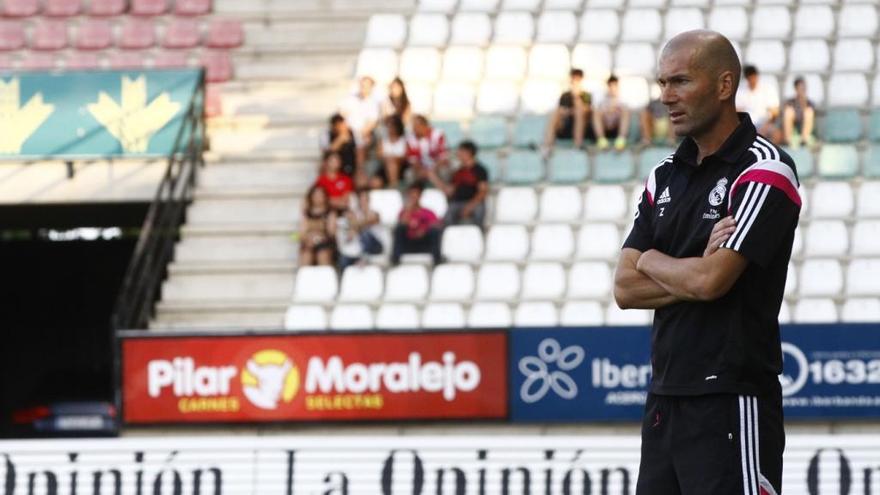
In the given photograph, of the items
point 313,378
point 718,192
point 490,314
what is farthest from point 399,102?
point 718,192

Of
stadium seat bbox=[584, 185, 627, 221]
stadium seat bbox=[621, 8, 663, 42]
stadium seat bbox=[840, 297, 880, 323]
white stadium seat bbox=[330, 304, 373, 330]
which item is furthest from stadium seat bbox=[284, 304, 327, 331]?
stadium seat bbox=[621, 8, 663, 42]

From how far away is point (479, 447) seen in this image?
26.3 feet

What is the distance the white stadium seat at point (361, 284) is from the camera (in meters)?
14.4

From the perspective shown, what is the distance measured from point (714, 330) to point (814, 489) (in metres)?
4.00

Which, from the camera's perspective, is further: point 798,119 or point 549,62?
point 549,62

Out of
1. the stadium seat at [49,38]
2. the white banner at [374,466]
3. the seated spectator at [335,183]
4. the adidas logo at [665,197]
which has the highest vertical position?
the stadium seat at [49,38]

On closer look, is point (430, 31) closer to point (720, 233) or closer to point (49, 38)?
point (49, 38)

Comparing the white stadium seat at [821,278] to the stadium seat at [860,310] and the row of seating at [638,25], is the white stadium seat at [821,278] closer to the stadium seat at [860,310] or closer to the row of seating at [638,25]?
the stadium seat at [860,310]

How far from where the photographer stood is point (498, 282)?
14375 millimetres

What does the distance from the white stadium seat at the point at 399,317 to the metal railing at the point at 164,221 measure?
2.01m

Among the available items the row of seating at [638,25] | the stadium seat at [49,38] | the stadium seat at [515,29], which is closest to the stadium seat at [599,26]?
the row of seating at [638,25]

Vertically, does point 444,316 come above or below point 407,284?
below

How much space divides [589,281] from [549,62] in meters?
3.24

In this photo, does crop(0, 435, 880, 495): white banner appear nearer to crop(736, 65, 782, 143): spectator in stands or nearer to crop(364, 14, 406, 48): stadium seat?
crop(736, 65, 782, 143): spectator in stands
